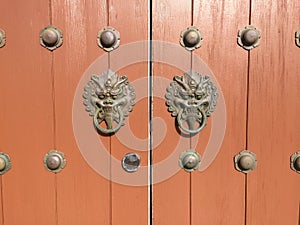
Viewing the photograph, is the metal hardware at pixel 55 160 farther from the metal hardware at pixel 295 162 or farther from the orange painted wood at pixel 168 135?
the metal hardware at pixel 295 162

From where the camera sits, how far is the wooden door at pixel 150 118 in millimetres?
905

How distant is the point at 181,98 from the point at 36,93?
369 millimetres

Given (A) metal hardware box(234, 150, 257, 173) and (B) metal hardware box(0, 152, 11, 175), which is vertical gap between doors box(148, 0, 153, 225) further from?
(B) metal hardware box(0, 152, 11, 175)

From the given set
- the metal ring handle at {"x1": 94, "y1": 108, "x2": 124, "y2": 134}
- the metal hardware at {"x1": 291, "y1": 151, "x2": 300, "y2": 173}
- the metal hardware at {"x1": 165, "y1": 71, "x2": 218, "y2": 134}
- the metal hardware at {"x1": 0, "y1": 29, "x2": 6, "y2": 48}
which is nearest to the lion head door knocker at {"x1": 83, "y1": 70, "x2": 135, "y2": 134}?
the metal ring handle at {"x1": 94, "y1": 108, "x2": 124, "y2": 134}

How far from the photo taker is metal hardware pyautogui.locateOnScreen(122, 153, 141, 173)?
942 mm

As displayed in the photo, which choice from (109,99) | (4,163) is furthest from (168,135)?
(4,163)

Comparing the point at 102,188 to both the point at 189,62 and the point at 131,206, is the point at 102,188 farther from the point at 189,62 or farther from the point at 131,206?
the point at 189,62

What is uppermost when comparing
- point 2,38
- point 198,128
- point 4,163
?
point 2,38

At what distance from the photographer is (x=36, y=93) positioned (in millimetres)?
935

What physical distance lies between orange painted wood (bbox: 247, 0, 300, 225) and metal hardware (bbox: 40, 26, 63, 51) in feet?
1.57

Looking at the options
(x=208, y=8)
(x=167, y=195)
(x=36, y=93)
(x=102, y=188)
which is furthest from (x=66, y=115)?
(x=208, y=8)

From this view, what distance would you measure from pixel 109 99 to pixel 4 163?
0.32 metres

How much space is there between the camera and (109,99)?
91cm

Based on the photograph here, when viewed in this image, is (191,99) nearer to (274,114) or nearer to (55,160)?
(274,114)
